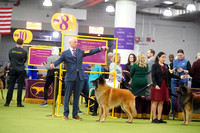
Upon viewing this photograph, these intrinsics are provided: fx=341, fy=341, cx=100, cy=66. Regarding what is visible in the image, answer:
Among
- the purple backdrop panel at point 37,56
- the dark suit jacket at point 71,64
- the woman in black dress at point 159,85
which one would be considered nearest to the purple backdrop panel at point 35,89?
the purple backdrop panel at point 37,56

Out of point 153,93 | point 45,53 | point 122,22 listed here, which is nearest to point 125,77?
point 153,93

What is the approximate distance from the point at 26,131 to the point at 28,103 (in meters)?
6.28

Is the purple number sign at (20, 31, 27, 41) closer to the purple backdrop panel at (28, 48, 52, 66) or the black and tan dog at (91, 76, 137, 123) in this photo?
the purple backdrop panel at (28, 48, 52, 66)

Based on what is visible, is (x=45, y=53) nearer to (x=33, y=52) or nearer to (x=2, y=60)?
(x=33, y=52)

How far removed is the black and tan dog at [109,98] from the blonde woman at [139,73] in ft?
3.23

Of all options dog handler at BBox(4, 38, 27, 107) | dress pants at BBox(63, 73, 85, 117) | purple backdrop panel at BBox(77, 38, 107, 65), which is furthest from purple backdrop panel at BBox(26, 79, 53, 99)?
dress pants at BBox(63, 73, 85, 117)

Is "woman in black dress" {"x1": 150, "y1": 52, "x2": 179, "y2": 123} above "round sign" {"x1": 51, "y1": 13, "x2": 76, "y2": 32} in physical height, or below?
below

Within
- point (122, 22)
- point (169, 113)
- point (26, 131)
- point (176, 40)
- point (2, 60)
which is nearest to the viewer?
point (26, 131)

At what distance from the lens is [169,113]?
9.46 metres

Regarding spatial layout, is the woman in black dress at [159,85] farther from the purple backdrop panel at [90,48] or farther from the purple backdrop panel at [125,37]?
the purple backdrop panel at [125,37]

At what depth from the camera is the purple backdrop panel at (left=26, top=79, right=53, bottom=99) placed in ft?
39.5

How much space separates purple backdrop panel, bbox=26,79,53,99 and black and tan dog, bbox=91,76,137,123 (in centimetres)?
453

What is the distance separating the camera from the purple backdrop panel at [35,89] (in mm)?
12047

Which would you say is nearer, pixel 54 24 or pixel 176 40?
pixel 54 24
